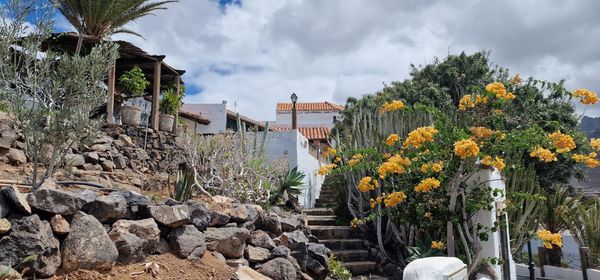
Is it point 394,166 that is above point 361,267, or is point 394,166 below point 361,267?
above

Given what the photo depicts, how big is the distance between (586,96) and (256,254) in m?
4.98

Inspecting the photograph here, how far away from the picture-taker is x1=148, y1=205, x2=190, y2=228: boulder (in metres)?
5.11

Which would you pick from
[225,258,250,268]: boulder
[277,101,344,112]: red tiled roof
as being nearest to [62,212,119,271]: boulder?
[225,258,250,268]: boulder

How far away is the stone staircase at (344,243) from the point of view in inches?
336

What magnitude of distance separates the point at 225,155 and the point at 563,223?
29.9 feet

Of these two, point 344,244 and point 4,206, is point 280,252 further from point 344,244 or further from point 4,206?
point 4,206

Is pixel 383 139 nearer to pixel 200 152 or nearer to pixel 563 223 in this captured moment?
pixel 200 152

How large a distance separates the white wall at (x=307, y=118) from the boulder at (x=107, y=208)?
87.4ft

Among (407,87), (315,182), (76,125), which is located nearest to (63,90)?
(76,125)

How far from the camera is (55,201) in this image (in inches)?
162

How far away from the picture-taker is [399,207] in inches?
305

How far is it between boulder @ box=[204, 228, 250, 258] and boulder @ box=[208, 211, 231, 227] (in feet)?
0.41

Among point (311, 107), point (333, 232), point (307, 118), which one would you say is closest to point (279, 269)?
point (333, 232)

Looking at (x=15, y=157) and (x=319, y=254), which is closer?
(x=319, y=254)
